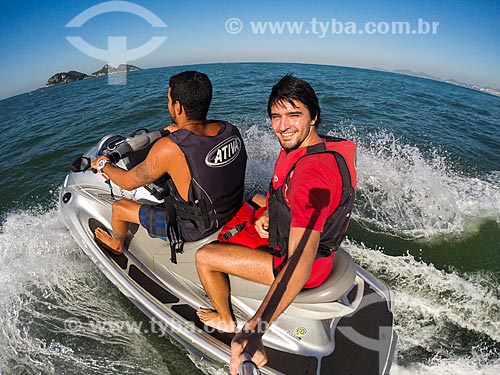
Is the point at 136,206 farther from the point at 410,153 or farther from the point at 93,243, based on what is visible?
the point at 410,153

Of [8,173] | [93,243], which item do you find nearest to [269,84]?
[8,173]

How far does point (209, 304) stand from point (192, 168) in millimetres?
1262

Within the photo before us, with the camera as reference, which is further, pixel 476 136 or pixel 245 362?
pixel 476 136

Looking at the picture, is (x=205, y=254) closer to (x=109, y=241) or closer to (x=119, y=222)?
(x=119, y=222)

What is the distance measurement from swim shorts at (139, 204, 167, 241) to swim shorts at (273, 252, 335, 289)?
1.16 m

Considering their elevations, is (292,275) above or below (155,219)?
above

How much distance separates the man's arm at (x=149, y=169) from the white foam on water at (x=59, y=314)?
66.4 inches

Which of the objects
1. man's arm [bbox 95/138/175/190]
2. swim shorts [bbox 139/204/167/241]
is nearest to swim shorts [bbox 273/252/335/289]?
man's arm [bbox 95/138/175/190]

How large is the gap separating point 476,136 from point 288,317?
35.2 feet

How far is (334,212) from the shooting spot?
1.89 metres

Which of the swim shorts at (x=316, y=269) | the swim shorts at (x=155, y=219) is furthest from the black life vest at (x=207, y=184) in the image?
the swim shorts at (x=316, y=269)

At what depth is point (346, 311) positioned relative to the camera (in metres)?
2.27

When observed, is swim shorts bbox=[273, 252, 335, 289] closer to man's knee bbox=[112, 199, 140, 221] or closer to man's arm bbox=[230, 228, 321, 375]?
man's arm bbox=[230, 228, 321, 375]

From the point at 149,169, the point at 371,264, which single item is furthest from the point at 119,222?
the point at 371,264
